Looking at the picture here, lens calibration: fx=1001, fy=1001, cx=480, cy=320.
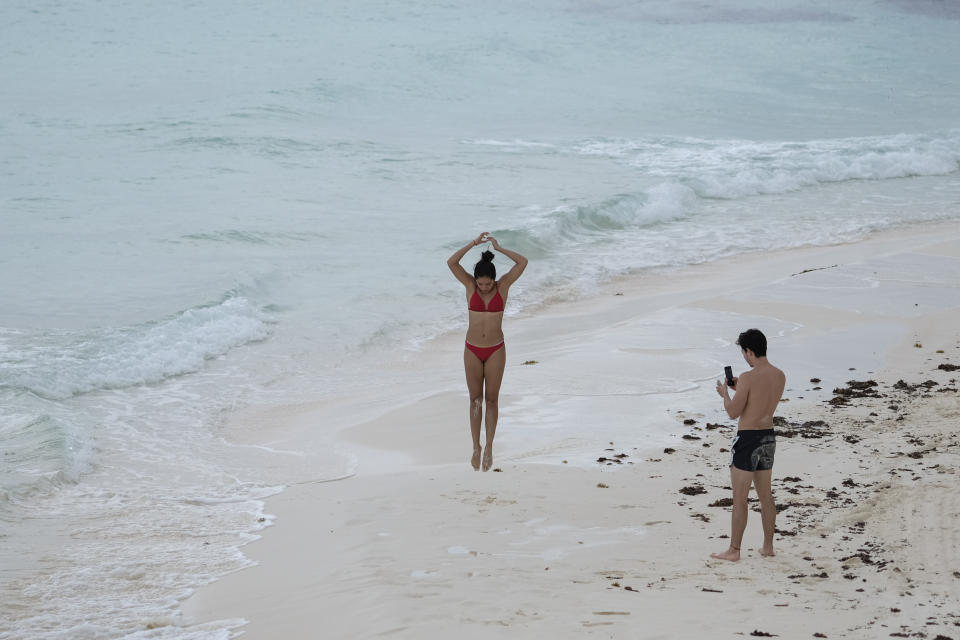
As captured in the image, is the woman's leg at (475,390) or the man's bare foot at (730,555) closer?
the man's bare foot at (730,555)

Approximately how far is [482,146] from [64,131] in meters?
12.9

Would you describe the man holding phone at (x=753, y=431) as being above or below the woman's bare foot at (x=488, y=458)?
above

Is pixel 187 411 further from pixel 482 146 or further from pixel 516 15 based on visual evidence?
pixel 516 15

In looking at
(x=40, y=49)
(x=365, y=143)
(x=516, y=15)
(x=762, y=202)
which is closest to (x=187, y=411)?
(x=762, y=202)

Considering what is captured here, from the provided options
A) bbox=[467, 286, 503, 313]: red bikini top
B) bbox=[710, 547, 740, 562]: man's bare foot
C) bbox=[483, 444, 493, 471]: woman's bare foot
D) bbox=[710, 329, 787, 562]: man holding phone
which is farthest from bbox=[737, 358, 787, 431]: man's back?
bbox=[483, 444, 493, 471]: woman's bare foot

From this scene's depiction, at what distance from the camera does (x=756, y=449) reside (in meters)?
6.40

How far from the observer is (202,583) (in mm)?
6824

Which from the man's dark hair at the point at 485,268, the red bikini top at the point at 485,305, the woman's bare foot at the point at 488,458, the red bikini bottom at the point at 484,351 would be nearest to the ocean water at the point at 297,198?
the woman's bare foot at the point at 488,458

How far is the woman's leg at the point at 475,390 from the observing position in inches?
315

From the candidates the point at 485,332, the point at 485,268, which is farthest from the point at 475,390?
the point at 485,268

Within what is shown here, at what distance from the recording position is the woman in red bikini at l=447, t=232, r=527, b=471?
7.70m

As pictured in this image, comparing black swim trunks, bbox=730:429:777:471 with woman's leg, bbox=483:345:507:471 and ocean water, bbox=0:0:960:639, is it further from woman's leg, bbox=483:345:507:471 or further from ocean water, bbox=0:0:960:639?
ocean water, bbox=0:0:960:639

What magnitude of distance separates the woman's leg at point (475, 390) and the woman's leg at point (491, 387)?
54 mm

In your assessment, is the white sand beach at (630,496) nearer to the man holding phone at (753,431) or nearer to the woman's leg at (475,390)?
the man holding phone at (753,431)
